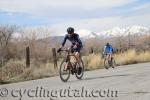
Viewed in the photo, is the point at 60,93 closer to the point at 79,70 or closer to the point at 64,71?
the point at 64,71

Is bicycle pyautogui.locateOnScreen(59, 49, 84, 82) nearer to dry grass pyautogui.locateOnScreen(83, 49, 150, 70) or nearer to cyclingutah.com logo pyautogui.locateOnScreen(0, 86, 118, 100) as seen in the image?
cyclingutah.com logo pyautogui.locateOnScreen(0, 86, 118, 100)

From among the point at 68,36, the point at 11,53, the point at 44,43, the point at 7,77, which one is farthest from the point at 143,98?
the point at 44,43

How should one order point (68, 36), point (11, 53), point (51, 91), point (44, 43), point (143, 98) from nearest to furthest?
point (143, 98) < point (51, 91) < point (68, 36) < point (11, 53) < point (44, 43)

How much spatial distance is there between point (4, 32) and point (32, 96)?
38910 mm

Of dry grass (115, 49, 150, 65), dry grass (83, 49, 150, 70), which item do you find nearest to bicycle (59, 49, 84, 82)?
dry grass (83, 49, 150, 70)

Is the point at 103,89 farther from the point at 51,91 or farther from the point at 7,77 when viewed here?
the point at 7,77

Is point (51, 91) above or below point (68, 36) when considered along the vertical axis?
below

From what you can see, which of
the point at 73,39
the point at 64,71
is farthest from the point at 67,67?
the point at 73,39

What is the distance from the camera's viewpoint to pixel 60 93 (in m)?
12.2

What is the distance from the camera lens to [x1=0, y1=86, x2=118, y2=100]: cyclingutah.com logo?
37.5ft

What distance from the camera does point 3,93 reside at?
12.9 metres

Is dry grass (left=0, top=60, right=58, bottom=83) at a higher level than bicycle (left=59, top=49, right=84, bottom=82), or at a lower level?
lower

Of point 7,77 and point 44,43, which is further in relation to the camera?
point 44,43

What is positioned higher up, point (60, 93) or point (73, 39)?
point (73, 39)
